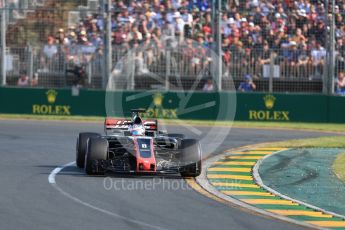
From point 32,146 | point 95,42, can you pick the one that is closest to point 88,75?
point 95,42

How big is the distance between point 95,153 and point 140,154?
0.79m

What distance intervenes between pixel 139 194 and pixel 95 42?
17.9 meters

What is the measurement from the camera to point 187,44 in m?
30.1

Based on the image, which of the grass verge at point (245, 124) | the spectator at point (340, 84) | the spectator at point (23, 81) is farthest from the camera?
the spectator at point (23, 81)

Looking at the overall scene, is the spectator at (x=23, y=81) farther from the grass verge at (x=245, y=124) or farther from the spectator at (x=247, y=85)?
the spectator at (x=247, y=85)

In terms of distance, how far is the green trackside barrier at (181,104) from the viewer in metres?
30.6

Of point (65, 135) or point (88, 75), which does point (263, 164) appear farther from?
point (88, 75)

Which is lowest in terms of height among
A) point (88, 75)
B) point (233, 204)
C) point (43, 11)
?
point (233, 204)

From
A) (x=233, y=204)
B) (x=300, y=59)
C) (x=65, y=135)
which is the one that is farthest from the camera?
(x=300, y=59)

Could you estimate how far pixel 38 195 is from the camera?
13.9 metres

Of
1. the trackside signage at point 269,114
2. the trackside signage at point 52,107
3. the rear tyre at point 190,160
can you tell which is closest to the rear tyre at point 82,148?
the rear tyre at point 190,160

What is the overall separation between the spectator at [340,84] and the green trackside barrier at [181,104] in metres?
0.21

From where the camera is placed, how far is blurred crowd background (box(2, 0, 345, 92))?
30031 mm

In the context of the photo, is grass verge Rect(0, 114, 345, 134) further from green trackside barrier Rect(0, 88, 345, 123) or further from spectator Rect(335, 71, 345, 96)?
spectator Rect(335, 71, 345, 96)
